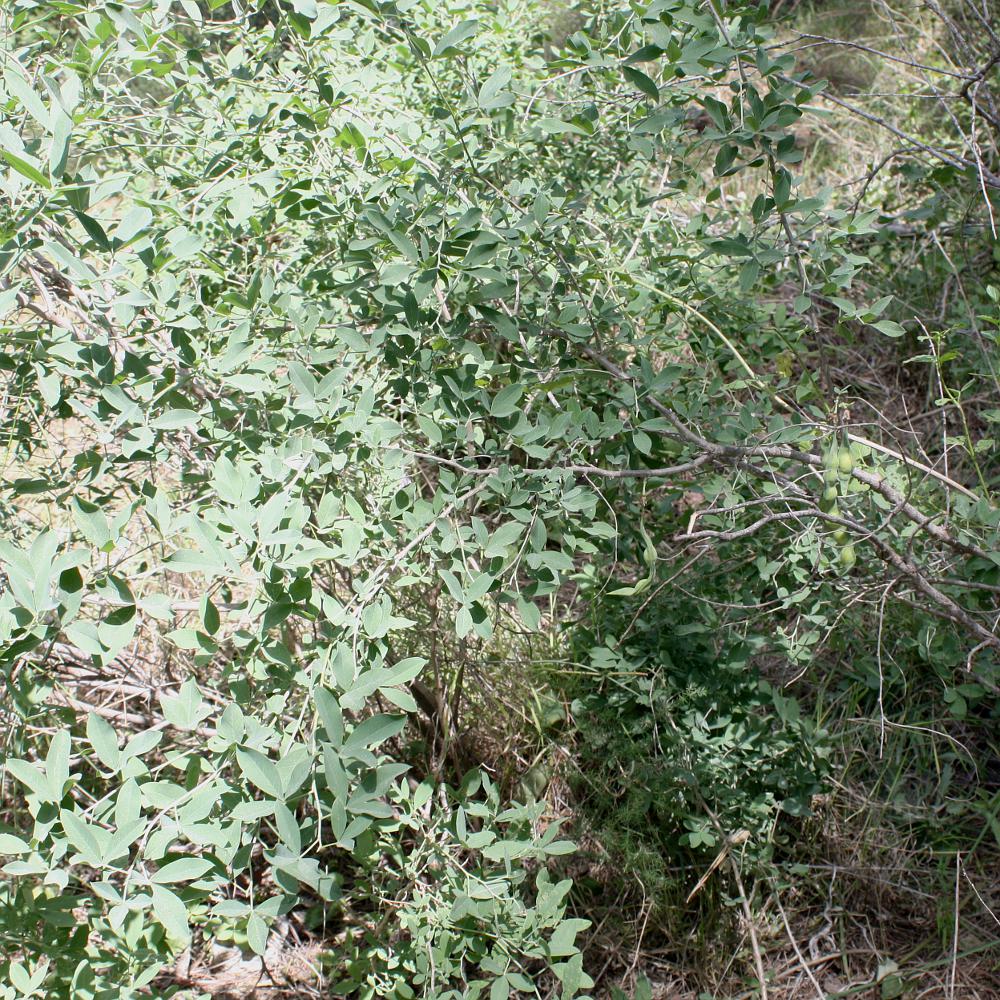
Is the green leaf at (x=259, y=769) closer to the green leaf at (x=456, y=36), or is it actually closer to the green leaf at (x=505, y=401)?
the green leaf at (x=505, y=401)

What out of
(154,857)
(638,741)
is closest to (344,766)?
(154,857)

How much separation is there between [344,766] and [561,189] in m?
1.31

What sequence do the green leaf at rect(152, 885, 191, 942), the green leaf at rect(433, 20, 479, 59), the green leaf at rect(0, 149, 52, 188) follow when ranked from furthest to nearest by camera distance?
the green leaf at rect(433, 20, 479, 59) < the green leaf at rect(0, 149, 52, 188) < the green leaf at rect(152, 885, 191, 942)

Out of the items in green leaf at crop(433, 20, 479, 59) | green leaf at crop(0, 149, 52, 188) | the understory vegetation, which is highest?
green leaf at crop(433, 20, 479, 59)

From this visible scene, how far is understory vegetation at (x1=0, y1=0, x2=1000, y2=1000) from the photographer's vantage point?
127 centimetres

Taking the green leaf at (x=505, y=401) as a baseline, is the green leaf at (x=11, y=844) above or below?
below

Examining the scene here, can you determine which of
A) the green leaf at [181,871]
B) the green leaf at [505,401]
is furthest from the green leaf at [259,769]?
the green leaf at [505,401]

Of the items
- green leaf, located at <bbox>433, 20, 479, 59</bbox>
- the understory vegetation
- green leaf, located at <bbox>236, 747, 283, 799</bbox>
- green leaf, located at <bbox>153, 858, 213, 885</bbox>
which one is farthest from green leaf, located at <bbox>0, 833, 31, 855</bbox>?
green leaf, located at <bbox>433, 20, 479, 59</bbox>

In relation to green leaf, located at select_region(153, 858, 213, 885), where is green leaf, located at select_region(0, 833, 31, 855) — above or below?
below

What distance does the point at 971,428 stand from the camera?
320 centimetres

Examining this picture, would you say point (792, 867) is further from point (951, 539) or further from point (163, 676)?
point (163, 676)

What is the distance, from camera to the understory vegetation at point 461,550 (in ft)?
4.16

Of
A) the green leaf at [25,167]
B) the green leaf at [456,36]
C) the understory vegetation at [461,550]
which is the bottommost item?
the understory vegetation at [461,550]

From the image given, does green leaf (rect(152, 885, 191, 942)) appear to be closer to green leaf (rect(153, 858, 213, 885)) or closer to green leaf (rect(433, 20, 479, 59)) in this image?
green leaf (rect(153, 858, 213, 885))
